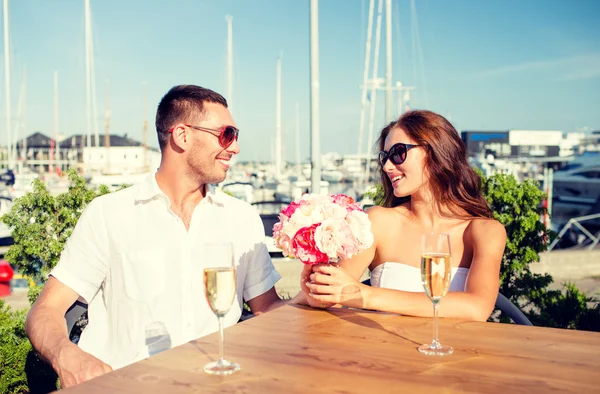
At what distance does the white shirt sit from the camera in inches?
115

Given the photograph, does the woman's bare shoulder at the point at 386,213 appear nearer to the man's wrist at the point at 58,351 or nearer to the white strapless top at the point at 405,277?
the white strapless top at the point at 405,277

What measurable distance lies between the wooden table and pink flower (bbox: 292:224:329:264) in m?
0.28

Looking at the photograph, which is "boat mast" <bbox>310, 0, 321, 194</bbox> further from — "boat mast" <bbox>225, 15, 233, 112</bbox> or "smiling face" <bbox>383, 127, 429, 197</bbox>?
"boat mast" <bbox>225, 15, 233, 112</bbox>

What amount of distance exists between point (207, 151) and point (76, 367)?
4.60 ft

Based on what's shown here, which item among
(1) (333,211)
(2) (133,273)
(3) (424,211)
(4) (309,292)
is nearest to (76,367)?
(2) (133,273)

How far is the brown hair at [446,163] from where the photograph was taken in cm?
324

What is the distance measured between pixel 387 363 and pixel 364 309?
0.84 m

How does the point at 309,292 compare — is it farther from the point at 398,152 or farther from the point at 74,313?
the point at 74,313

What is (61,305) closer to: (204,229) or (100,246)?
(100,246)

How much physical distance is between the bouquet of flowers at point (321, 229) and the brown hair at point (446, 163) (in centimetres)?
121

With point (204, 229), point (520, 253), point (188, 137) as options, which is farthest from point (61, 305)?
point (520, 253)

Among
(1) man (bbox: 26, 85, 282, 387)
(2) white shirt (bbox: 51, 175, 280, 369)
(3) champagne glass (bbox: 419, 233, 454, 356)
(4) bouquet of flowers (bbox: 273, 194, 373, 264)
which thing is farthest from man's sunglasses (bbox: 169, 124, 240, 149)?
(3) champagne glass (bbox: 419, 233, 454, 356)

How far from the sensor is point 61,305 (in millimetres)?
2791

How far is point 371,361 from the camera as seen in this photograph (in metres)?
1.77
